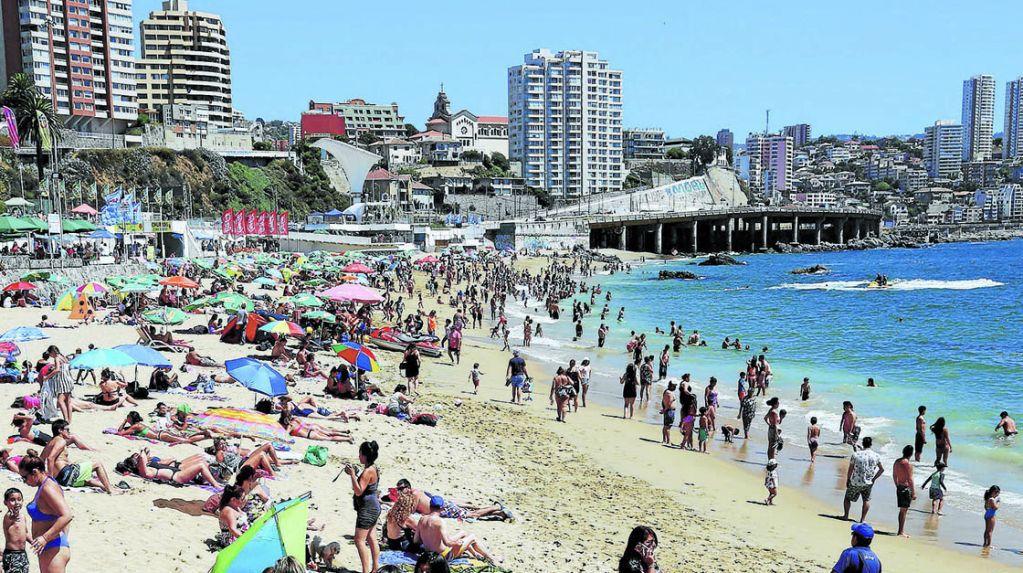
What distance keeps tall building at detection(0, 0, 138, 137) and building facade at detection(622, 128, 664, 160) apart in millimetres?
114446

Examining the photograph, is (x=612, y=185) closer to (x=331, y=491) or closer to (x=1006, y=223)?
(x=1006, y=223)

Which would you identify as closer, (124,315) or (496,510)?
(496,510)

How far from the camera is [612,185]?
142 meters

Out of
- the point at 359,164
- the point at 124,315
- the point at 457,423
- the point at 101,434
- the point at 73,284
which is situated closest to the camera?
the point at 101,434

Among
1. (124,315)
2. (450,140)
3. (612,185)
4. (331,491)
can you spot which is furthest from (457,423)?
(612,185)

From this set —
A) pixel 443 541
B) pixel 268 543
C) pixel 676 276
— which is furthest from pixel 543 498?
pixel 676 276

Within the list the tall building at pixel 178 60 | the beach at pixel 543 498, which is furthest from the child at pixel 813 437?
the tall building at pixel 178 60

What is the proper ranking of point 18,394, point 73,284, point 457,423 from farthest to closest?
point 73,284 → point 457,423 → point 18,394

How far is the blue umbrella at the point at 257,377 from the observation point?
11922 mm

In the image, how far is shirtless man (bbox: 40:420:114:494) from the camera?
8.30 m

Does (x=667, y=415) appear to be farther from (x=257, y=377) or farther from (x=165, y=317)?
(x=165, y=317)

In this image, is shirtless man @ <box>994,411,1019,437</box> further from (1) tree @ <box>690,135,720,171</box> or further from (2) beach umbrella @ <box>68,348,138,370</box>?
(1) tree @ <box>690,135,720,171</box>

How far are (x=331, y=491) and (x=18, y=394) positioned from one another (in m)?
6.14

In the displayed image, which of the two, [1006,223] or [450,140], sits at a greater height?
[450,140]
